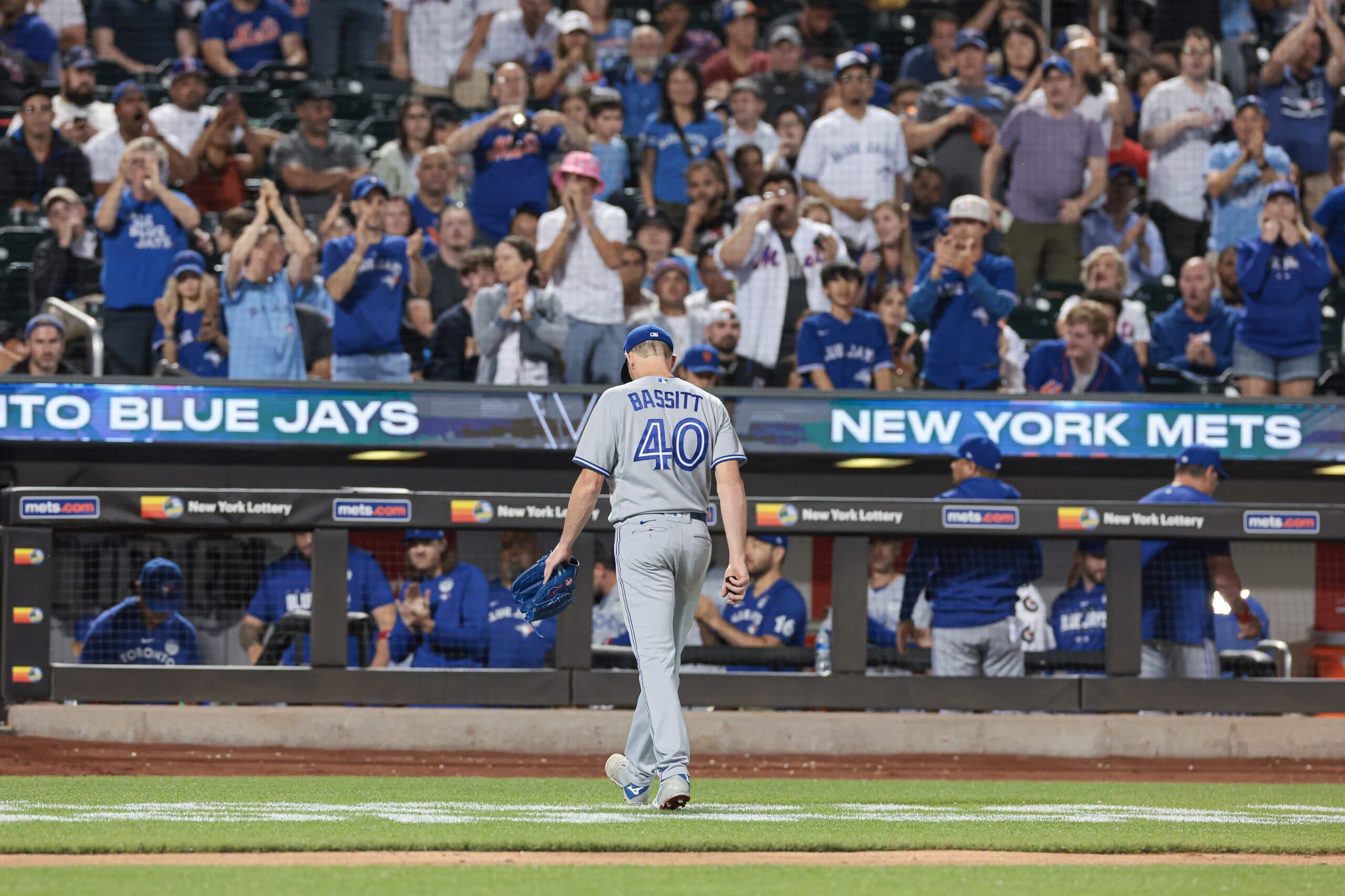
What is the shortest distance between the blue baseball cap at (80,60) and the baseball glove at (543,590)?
29.9 ft

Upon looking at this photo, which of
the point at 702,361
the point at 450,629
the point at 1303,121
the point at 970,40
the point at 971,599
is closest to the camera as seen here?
the point at 450,629

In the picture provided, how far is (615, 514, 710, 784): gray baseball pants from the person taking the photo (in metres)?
5.36

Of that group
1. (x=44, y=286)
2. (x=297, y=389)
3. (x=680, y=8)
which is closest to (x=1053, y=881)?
(x=297, y=389)

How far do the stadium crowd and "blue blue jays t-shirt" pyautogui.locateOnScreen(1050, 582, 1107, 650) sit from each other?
2.65 meters

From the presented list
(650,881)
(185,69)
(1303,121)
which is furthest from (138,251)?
(1303,121)

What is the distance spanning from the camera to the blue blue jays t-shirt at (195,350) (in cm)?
1126

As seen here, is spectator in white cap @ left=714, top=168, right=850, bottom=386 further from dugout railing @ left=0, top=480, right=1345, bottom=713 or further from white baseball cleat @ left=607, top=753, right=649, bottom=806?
white baseball cleat @ left=607, top=753, right=649, bottom=806

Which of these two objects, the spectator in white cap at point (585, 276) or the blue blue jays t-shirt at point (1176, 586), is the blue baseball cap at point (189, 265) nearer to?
the spectator in white cap at point (585, 276)

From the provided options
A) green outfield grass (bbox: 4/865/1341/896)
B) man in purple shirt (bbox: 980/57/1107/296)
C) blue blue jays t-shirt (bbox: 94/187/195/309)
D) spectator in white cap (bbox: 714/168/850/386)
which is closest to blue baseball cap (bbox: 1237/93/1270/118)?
man in purple shirt (bbox: 980/57/1107/296)

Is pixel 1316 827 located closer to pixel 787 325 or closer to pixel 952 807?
pixel 952 807

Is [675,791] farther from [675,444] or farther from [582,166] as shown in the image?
[582,166]

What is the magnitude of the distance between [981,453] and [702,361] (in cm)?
193

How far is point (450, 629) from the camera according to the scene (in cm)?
876

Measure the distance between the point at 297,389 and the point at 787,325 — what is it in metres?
3.29
